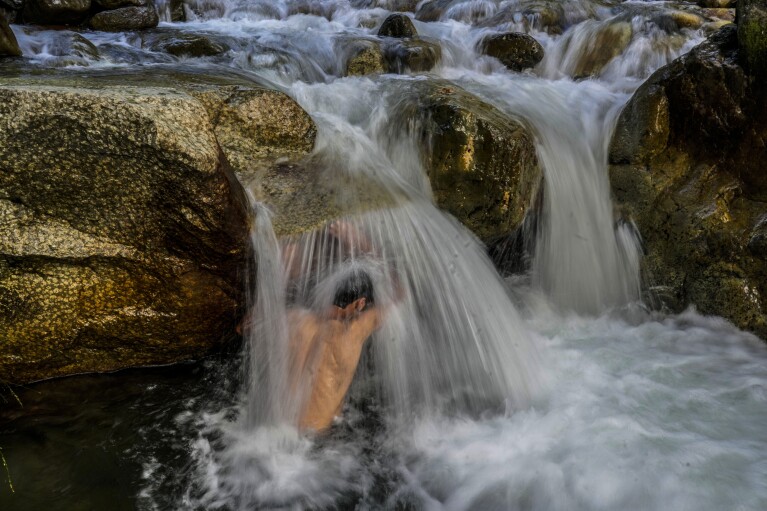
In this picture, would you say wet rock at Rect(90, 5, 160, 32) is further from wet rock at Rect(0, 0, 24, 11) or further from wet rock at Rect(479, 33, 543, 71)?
wet rock at Rect(479, 33, 543, 71)

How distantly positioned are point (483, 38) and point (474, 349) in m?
7.16

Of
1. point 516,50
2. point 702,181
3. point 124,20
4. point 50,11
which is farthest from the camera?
point 124,20

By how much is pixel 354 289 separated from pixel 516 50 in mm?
6831

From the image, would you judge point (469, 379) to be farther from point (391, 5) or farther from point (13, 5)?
A: point (391, 5)

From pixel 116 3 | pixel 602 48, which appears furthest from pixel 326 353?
pixel 116 3

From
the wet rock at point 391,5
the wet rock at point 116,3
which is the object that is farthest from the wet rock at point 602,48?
the wet rock at point 116,3

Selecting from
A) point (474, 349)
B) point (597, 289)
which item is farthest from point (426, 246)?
point (597, 289)

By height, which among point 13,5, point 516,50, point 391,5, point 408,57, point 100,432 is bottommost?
point 100,432

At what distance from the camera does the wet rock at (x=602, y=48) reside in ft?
27.3

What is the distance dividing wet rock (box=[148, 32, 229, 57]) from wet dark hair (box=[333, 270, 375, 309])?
5.95 metres

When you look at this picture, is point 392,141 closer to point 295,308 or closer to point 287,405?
point 295,308

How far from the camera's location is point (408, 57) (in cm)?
813

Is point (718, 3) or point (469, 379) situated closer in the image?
point (469, 379)

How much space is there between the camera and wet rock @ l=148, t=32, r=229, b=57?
7.91 meters
